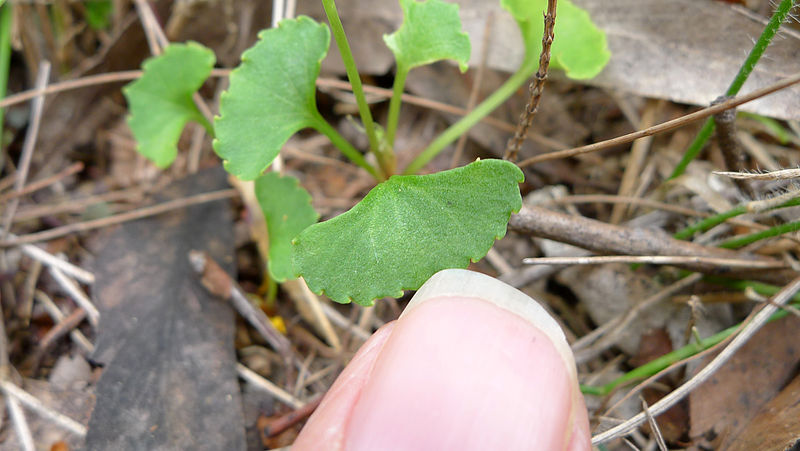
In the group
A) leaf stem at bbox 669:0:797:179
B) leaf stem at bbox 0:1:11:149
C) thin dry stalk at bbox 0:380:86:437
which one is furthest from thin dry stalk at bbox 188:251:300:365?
leaf stem at bbox 669:0:797:179

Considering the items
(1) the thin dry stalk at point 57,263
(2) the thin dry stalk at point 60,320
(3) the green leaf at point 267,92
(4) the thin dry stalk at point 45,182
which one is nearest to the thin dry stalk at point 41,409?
(2) the thin dry stalk at point 60,320

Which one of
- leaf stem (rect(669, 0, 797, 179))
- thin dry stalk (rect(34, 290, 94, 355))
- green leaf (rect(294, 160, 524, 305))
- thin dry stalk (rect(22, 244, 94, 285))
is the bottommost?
thin dry stalk (rect(34, 290, 94, 355))

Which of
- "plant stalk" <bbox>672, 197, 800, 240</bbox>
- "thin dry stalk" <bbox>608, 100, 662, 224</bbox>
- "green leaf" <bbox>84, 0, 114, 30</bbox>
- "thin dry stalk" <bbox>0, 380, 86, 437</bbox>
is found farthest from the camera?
"green leaf" <bbox>84, 0, 114, 30</bbox>

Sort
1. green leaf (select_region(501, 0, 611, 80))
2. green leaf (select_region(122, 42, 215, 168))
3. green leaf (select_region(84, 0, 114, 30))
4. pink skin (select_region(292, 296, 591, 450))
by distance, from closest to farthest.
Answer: pink skin (select_region(292, 296, 591, 450)) < green leaf (select_region(501, 0, 611, 80)) < green leaf (select_region(122, 42, 215, 168)) < green leaf (select_region(84, 0, 114, 30))

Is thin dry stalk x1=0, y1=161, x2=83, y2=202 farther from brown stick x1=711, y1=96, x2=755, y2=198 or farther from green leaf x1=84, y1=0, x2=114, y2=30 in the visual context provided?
brown stick x1=711, y1=96, x2=755, y2=198

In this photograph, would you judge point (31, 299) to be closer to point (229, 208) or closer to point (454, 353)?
point (229, 208)

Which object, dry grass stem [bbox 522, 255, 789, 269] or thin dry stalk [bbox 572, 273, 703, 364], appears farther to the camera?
thin dry stalk [bbox 572, 273, 703, 364]

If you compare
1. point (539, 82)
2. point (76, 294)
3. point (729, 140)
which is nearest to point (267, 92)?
point (539, 82)

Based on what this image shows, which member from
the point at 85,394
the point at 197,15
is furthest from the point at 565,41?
the point at 85,394
